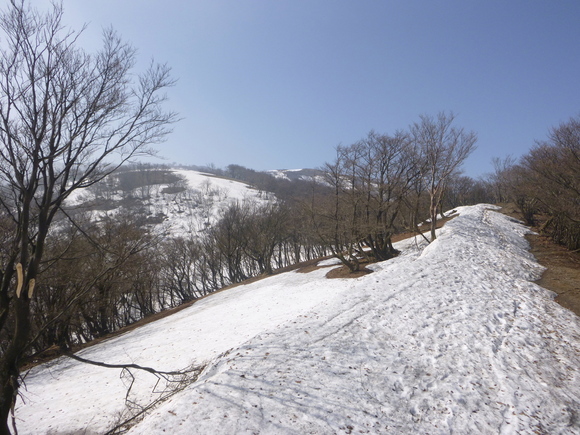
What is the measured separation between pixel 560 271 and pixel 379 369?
34.9ft

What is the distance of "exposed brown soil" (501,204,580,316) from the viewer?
9.21 meters

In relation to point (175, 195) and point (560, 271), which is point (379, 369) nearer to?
point (560, 271)

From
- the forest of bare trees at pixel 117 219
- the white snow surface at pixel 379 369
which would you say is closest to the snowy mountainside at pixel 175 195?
the forest of bare trees at pixel 117 219

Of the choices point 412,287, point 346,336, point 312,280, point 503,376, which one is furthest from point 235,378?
point 312,280

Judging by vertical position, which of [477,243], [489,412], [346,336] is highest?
[477,243]

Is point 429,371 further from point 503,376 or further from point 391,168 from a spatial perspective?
point 391,168

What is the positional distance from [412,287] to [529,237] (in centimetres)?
1634

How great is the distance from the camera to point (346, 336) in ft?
24.1

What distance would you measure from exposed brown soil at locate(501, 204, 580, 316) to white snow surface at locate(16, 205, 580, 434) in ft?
1.61

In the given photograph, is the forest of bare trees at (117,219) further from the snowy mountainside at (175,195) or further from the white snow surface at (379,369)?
the snowy mountainside at (175,195)

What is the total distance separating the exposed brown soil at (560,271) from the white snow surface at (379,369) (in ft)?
1.61

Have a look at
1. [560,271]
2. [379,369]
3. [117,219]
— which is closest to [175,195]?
[117,219]

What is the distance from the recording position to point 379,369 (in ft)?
19.7

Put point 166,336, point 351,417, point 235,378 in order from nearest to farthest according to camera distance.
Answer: point 351,417 < point 235,378 < point 166,336
